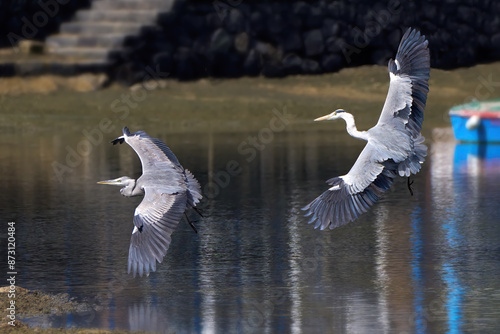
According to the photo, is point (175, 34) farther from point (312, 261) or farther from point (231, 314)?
point (231, 314)

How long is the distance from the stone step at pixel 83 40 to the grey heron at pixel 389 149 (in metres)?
14.7

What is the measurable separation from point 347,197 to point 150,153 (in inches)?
81.7

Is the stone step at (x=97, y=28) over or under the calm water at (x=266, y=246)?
over

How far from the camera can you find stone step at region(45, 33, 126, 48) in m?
26.8

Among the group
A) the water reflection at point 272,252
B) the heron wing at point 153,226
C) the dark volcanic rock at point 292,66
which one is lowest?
the water reflection at point 272,252

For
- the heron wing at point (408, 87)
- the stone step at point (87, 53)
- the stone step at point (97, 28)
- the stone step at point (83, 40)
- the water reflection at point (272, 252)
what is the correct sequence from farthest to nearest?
1. the stone step at point (97, 28)
2. the stone step at point (83, 40)
3. the stone step at point (87, 53)
4. the heron wing at point (408, 87)
5. the water reflection at point (272, 252)

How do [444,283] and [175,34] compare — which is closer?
[444,283]

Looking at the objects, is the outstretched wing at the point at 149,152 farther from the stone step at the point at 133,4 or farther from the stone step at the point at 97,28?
the stone step at the point at 133,4

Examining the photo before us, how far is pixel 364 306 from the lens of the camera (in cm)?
1104

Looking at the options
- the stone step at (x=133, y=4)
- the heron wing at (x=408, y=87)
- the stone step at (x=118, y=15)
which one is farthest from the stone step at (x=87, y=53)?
the heron wing at (x=408, y=87)

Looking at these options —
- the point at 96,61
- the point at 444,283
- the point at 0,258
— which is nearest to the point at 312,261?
the point at 444,283

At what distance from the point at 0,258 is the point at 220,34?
48.0ft

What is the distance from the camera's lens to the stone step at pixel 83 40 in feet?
88.0

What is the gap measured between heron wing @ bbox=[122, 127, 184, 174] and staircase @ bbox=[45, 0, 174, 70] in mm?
14376
